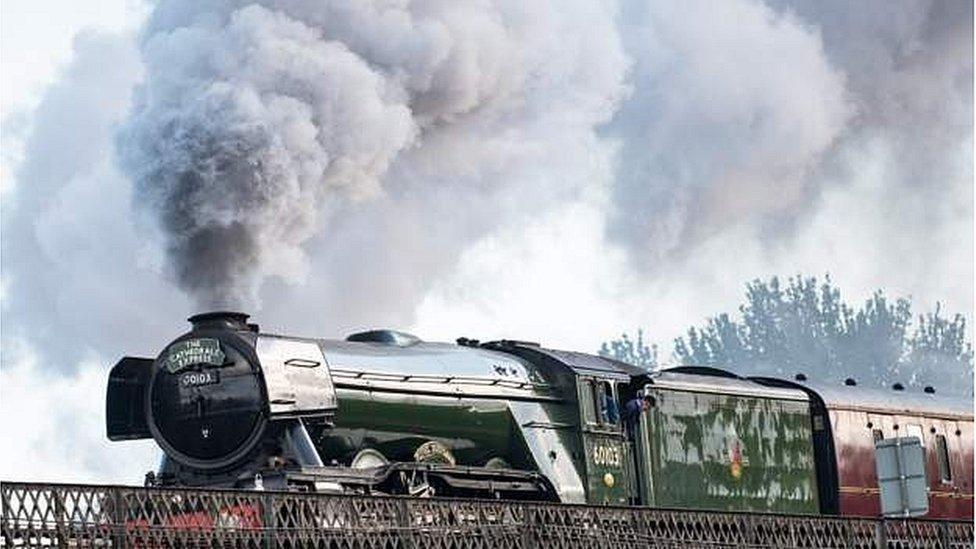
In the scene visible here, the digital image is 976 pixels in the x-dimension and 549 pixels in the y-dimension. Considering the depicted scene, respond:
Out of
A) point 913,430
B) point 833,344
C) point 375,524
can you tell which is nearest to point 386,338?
point 375,524

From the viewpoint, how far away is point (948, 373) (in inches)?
4739

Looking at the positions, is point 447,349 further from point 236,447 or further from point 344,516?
point 344,516

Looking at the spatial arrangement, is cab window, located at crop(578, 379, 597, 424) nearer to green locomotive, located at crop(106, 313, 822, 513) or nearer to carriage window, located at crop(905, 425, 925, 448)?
green locomotive, located at crop(106, 313, 822, 513)

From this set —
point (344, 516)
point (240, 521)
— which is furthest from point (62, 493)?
point (344, 516)

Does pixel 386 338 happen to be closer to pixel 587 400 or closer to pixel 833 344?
pixel 587 400

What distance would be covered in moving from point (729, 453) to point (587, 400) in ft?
10.9

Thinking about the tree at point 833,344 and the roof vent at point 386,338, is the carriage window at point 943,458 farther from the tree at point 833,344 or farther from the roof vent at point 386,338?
the tree at point 833,344

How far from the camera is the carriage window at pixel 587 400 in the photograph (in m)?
25.4

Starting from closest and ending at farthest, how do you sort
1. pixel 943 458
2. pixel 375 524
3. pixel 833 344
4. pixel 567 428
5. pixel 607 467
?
1. pixel 375 524
2. pixel 567 428
3. pixel 607 467
4. pixel 943 458
5. pixel 833 344

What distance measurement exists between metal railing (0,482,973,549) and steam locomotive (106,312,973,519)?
130 cm

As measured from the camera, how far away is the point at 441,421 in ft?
79.3

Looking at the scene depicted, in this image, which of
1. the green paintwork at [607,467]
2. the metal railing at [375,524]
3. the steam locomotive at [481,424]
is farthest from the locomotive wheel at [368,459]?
the green paintwork at [607,467]

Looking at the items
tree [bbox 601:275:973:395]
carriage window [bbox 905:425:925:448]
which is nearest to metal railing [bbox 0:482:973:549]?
carriage window [bbox 905:425:925:448]

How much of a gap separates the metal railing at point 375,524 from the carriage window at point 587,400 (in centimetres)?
195
